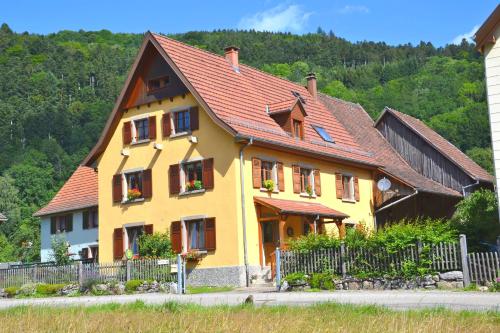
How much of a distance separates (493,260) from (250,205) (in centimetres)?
1213

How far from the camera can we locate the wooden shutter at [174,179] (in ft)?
108

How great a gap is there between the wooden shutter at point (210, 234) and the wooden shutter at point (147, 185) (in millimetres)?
3612

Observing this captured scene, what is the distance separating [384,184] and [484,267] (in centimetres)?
1686

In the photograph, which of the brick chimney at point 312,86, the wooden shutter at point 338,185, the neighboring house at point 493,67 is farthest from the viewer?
the brick chimney at point 312,86

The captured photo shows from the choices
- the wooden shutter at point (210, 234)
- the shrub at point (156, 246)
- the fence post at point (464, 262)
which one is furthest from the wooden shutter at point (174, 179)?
the fence post at point (464, 262)

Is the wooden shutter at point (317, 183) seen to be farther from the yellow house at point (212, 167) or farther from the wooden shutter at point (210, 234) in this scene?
the wooden shutter at point (210, 234)

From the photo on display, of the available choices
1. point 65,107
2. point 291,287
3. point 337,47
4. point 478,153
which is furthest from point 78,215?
point 337,47

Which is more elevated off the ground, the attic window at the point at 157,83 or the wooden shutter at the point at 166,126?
the attic window at the point at 157,83

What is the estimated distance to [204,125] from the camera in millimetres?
32438

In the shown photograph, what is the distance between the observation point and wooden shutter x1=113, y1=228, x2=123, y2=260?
1355 inches

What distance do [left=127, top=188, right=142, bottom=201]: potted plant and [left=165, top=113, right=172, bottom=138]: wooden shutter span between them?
2809 mm

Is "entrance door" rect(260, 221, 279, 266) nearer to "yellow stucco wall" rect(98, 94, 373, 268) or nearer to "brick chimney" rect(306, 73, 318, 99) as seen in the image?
"yellow stucco wall" rect(98, 94, 373, 268)

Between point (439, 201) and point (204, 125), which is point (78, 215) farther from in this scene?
point (439, 201)

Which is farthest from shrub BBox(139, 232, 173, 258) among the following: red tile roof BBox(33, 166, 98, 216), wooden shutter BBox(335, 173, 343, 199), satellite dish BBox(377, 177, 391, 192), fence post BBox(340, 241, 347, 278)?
red tile roof BBox(33, 166, 98, 216)
